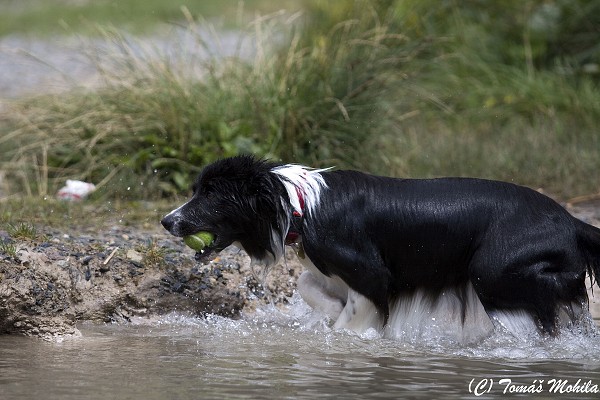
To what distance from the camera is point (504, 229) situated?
520 cm

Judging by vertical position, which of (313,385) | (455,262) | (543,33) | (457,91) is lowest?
(313,385)

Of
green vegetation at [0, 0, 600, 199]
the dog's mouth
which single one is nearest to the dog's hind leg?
A: the dog's mouth

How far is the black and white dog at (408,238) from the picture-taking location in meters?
5.16

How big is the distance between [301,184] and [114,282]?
4.84 feet

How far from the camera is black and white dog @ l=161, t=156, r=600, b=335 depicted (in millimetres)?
5156

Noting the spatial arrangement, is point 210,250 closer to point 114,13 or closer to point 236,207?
point 236,207

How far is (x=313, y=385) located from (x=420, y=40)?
539cm

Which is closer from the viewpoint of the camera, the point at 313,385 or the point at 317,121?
the point at 313,385

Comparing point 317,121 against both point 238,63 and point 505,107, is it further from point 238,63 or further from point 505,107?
point 505,107

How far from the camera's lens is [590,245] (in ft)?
17.3

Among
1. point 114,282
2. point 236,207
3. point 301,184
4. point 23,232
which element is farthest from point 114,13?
point 301,184

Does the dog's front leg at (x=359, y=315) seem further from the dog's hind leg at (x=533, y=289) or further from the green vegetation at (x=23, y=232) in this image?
the green vegetation at (x=23, y=232)

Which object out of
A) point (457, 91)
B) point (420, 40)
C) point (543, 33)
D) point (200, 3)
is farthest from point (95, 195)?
point (200, 3)

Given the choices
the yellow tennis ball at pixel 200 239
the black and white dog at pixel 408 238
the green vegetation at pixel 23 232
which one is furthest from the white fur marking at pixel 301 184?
the green vegetation at pixel 23 232
